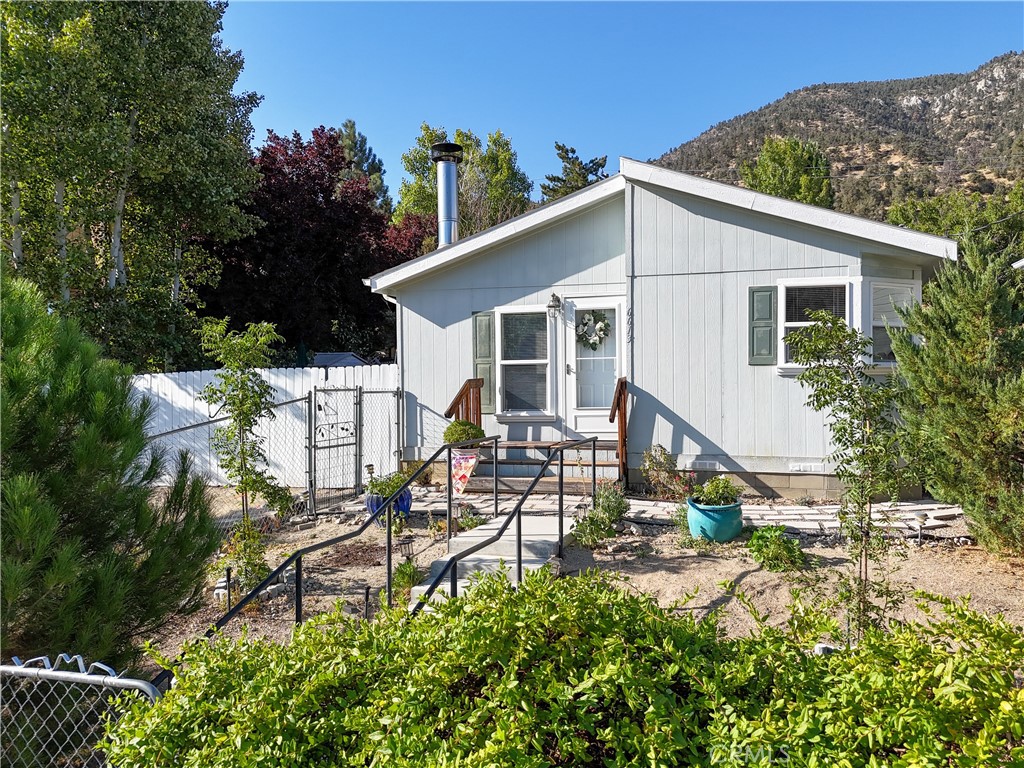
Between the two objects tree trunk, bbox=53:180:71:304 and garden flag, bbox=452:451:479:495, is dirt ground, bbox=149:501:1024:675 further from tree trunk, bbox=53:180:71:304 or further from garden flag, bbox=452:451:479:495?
tree trunk, bbox=53:180:71:304

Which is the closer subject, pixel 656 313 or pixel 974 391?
pixel 974 391

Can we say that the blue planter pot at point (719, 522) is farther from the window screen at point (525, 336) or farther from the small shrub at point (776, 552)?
the window screen at point (525, 336)

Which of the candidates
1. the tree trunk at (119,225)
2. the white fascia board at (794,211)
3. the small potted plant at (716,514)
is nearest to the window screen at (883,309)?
the white fascia board at (794,211)

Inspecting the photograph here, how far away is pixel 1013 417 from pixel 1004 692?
16.5 feet

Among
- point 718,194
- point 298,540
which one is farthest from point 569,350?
point 298,540

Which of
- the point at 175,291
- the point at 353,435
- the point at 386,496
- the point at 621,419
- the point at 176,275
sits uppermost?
the point at 176,275

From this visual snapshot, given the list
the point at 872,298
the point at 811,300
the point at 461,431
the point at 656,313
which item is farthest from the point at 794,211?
the point at 461,431

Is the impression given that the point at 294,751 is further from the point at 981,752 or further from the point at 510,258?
the point at 510,258

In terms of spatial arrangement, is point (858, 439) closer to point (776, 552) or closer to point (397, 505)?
point (776, 552)

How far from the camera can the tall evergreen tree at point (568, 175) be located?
1344 inches

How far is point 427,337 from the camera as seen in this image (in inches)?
410

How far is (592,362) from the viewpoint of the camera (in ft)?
31.9

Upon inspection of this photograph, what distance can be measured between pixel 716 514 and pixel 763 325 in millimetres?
3205

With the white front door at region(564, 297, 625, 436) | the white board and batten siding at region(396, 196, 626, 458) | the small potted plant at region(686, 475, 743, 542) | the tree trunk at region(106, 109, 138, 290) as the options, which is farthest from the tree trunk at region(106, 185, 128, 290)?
the small potted plant at region(686, 475, 743, 542)
